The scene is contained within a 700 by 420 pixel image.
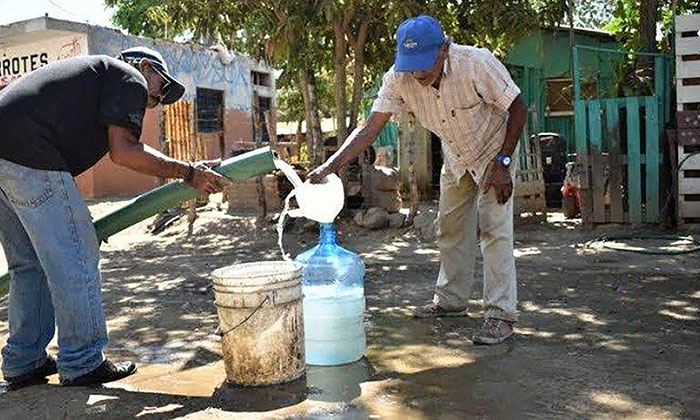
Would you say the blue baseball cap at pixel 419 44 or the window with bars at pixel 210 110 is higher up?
the window with bars at pixel 210 110

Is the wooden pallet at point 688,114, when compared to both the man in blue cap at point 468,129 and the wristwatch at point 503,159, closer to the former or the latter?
the man in blue cap at point 468,129

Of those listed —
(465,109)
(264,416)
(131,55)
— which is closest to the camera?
(264,416)

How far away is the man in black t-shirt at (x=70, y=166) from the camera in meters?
3.15

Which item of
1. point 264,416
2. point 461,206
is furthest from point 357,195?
point 264,416

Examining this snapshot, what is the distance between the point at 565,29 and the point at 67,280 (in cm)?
1340

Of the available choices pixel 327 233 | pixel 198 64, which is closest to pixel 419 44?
pixel 327 233

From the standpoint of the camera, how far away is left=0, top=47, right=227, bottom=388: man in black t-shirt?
10.3ft

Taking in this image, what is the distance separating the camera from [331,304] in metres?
3.73

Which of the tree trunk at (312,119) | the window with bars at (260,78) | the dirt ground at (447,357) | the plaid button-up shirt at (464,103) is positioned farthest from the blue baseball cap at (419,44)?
the window with bars at (260,78)

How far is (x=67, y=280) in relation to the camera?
323 cm

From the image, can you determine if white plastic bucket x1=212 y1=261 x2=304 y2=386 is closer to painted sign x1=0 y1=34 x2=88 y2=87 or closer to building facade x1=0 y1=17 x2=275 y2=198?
building facade x1=0 y1=17 x2=275 y2=198

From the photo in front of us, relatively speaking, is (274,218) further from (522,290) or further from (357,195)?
(522,290)

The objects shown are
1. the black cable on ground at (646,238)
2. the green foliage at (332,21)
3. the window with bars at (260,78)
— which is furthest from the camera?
the window with bars at (260,78)

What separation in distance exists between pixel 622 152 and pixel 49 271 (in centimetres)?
731
